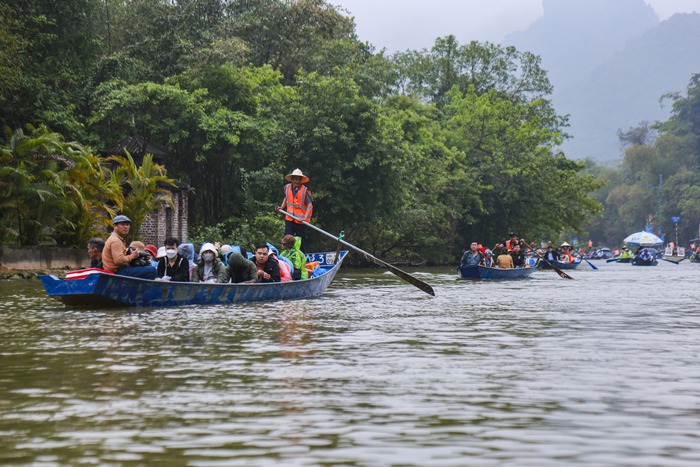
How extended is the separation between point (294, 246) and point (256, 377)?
11532 mm

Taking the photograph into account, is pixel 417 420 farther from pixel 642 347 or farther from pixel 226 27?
pixel 226 27

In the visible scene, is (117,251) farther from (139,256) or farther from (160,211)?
(160,211)

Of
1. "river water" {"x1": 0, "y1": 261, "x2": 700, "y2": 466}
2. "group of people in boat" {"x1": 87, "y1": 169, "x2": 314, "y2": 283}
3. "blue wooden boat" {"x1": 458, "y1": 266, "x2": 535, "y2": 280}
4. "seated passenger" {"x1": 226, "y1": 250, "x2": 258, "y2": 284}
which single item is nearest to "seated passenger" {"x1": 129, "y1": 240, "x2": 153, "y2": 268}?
"group of people in boat" {"x1": 87, "y1": 169, "x2": 314, "y2": 283}

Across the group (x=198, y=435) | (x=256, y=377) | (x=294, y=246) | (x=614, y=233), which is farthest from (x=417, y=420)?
(x=614, y=233)

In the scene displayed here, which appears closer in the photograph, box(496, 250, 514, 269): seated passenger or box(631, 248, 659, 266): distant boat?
box(496, 250, 514, 269): seated passenger

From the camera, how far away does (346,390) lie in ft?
23.3

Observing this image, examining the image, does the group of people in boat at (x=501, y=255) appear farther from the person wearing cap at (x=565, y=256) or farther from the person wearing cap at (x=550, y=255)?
the person wearing cap at (x=565, y=256)

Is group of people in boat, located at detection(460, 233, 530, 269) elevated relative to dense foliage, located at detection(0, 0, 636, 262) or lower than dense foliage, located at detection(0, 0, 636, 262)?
lower

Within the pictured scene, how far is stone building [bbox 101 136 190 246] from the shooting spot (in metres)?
35.3

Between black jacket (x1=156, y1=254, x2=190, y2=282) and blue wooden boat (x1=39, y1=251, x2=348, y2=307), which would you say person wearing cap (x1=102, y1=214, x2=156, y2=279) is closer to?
blue wooden boat (x1=39, y1=251, x2=348, y2=307)

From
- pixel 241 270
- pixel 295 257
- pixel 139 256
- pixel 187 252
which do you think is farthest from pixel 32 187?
pixel 139 256

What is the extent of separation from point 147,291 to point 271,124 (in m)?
26.6

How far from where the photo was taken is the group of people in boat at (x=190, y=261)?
14.6 meters

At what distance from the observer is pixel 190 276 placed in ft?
54.3
